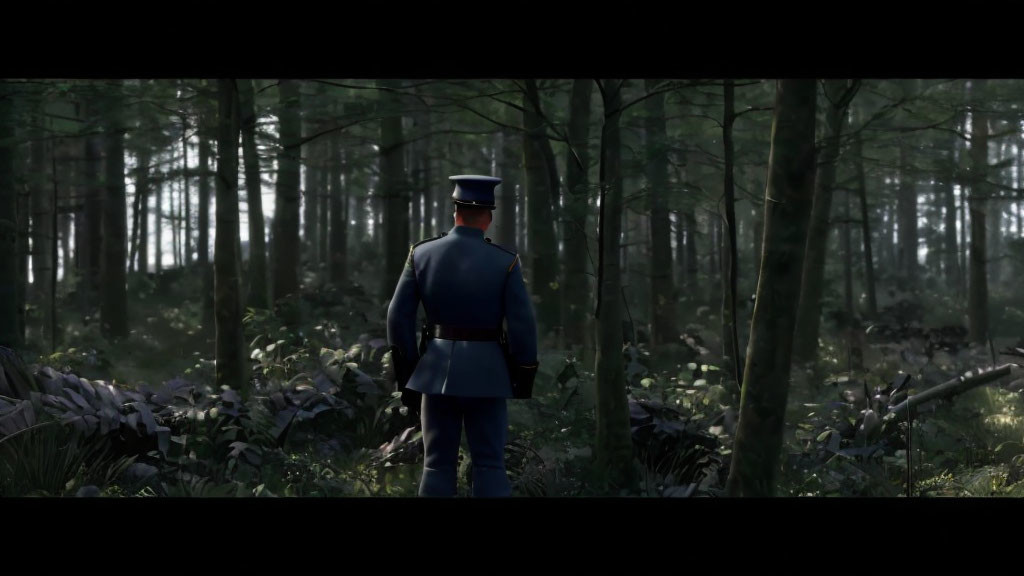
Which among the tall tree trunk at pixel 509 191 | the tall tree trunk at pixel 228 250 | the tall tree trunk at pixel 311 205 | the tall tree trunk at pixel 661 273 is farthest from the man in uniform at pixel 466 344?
the tall tree trunk at pixel 311 205

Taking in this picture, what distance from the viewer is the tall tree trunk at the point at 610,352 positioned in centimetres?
679

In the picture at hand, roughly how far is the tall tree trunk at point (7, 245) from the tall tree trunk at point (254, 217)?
9.89 feet

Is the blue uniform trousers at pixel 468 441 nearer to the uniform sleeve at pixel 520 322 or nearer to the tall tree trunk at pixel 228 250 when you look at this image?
the uniform sleeve at pixel 520 322

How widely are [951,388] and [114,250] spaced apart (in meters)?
14.5

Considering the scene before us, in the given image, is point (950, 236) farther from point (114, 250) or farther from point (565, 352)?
point (114, 250)

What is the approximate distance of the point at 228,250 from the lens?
830 centimetres

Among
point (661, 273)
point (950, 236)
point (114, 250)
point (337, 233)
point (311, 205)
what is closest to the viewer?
point (661, 273)

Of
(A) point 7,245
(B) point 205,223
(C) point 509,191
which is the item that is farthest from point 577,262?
(B) point 205,223

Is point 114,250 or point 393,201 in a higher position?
point 393,201

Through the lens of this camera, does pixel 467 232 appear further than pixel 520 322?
Yes
